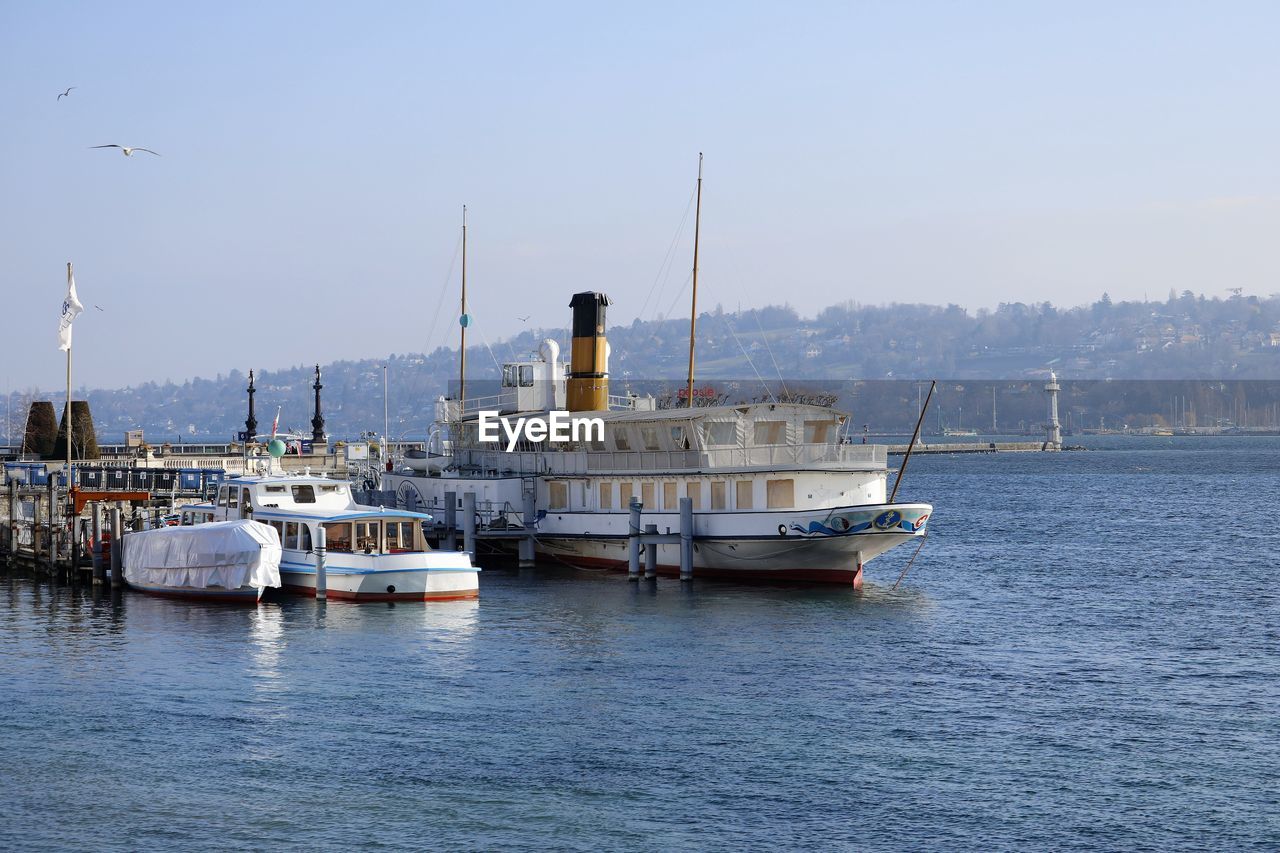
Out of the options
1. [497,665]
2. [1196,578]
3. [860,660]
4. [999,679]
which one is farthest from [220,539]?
[1196,578]

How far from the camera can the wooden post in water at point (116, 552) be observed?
55.0 m

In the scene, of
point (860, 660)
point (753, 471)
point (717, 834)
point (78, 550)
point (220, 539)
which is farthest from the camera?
point (78, 550)

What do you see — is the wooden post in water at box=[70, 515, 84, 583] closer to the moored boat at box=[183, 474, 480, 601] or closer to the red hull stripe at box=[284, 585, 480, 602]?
the moored boat at box=[183, 474, 480, 601]

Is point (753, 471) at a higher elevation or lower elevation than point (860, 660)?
higher

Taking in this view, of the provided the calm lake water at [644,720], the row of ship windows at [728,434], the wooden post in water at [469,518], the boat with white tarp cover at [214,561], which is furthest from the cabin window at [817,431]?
the boat with white tarp cover at [214,561]

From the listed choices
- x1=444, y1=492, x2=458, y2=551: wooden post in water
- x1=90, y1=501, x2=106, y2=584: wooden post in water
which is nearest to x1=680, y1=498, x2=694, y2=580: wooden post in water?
x1=444, y1=492, x2=458, y2=551: wooden post in water

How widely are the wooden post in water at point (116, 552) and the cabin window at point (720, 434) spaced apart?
72.3 feet

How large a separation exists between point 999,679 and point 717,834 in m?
15.4

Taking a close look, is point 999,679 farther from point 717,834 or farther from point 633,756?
point 717,834

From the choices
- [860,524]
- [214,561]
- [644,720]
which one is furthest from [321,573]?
[644,720]

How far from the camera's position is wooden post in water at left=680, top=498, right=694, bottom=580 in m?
55.7

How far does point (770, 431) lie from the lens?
57000 mm

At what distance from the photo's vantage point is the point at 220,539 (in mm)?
50531

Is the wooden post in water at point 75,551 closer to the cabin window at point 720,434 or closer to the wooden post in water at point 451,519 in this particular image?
the wooden post in water at point 451,519
